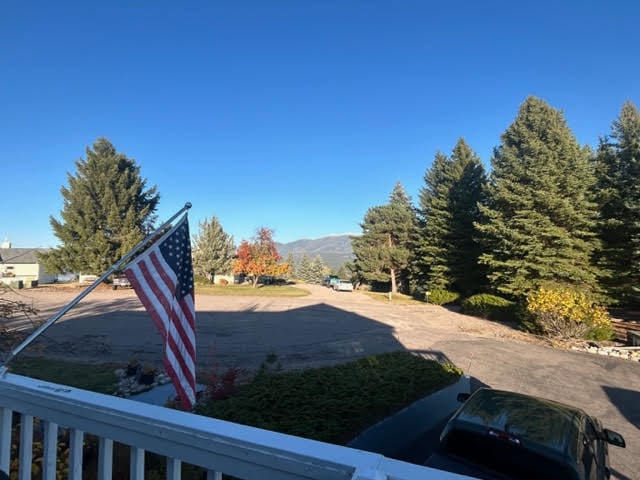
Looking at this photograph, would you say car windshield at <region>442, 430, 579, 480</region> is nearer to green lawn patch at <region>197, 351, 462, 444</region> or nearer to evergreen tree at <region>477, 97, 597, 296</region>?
green lawn patch at <region>197, 351, 462, 444</region>

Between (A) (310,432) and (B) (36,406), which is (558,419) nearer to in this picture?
(A) (310,432)

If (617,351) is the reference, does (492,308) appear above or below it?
above

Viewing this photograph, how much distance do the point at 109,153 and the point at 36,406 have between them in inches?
1615

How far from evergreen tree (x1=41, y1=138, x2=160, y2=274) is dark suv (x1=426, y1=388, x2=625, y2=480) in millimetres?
36792

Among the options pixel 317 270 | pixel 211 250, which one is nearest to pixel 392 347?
pixel 211 250

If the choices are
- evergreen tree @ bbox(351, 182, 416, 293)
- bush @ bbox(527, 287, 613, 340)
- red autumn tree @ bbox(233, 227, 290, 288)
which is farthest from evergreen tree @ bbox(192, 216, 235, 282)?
bush @ bbox(527, 287, 613, 340)

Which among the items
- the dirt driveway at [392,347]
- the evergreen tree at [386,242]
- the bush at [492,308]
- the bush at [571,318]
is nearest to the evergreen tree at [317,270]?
the evergreen tree at [386,242]

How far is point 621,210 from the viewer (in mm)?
20312

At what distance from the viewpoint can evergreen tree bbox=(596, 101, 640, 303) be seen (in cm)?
1941

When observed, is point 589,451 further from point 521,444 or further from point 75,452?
point 75,452

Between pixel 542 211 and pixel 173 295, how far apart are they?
2224 cm

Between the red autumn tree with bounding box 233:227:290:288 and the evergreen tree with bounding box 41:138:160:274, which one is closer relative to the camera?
the evergreen tree with bounding box 41:138:160:274

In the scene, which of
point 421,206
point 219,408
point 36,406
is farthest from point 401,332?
point 421,206

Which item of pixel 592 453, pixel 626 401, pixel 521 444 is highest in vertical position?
pixel 521 444
